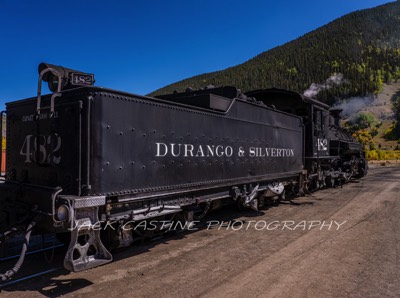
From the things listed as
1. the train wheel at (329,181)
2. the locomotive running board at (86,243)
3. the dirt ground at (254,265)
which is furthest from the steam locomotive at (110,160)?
the train wheel at (329,181)

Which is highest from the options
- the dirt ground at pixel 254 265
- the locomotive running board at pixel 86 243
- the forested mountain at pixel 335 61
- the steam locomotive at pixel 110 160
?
the forested mountain at pixel 335 61

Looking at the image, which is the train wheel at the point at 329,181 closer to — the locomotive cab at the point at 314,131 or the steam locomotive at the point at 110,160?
the locomotive cab at the point at 314,131

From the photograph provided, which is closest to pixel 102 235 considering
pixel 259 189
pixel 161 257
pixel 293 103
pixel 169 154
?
pixel 161 257

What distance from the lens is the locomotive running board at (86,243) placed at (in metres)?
3.88

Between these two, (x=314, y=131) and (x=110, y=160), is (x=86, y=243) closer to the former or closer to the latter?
(x=110, y=160)

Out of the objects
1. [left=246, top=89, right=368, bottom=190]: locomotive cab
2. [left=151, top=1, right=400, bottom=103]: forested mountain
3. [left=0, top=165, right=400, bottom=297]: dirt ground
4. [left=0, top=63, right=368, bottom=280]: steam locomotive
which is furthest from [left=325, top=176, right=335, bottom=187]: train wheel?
[left=151, top=1, right=400, bottom=103]: forested mountain

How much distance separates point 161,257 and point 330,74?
4470 inches

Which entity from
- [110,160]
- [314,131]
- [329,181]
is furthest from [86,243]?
[329,181]

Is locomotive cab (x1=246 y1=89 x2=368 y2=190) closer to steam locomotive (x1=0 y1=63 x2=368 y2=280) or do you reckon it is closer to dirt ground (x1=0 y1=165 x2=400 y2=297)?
dirt ground (x1=0 y1=165 x2=400 y2=297)

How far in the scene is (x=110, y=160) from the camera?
428 cm

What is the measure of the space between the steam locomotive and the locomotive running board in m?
0.01

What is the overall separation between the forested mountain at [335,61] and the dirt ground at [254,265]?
79.0 metres

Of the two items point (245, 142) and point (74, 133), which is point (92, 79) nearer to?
point (74, 133)

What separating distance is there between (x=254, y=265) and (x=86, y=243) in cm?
237
